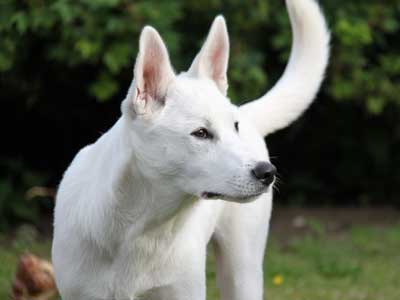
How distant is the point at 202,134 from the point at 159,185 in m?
0.30

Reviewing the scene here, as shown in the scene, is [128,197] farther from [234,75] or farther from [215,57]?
[234,75]

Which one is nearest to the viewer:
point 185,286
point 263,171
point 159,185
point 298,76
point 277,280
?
point 263,171

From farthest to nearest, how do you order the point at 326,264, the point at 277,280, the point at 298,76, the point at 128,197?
the point at 326,264 < the point at 277,280 < the point at 298,76 < the point at 128,197

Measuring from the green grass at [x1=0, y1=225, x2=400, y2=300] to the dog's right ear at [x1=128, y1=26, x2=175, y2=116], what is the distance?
7.21 ft

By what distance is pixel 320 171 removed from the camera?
9242mm

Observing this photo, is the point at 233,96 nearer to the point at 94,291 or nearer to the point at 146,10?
the point at 146,10

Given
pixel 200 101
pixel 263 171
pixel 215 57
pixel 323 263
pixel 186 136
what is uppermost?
pixel 215 57

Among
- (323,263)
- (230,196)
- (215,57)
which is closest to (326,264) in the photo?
(323,263)

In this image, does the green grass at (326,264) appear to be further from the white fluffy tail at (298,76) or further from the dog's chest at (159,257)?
the dog's chest at (159,257)

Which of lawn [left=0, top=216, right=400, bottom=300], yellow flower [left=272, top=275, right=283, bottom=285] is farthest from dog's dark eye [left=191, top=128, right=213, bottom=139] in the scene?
yellow flower [left=272, top=275, right=283, bottom=285]

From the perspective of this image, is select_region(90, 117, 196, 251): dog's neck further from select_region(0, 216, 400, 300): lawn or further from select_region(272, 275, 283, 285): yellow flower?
select_region(272, 275, 283, 285): yellow flower

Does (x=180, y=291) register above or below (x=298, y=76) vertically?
below

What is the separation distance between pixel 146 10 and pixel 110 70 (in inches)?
26.1

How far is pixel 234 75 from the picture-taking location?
6.79 metres
